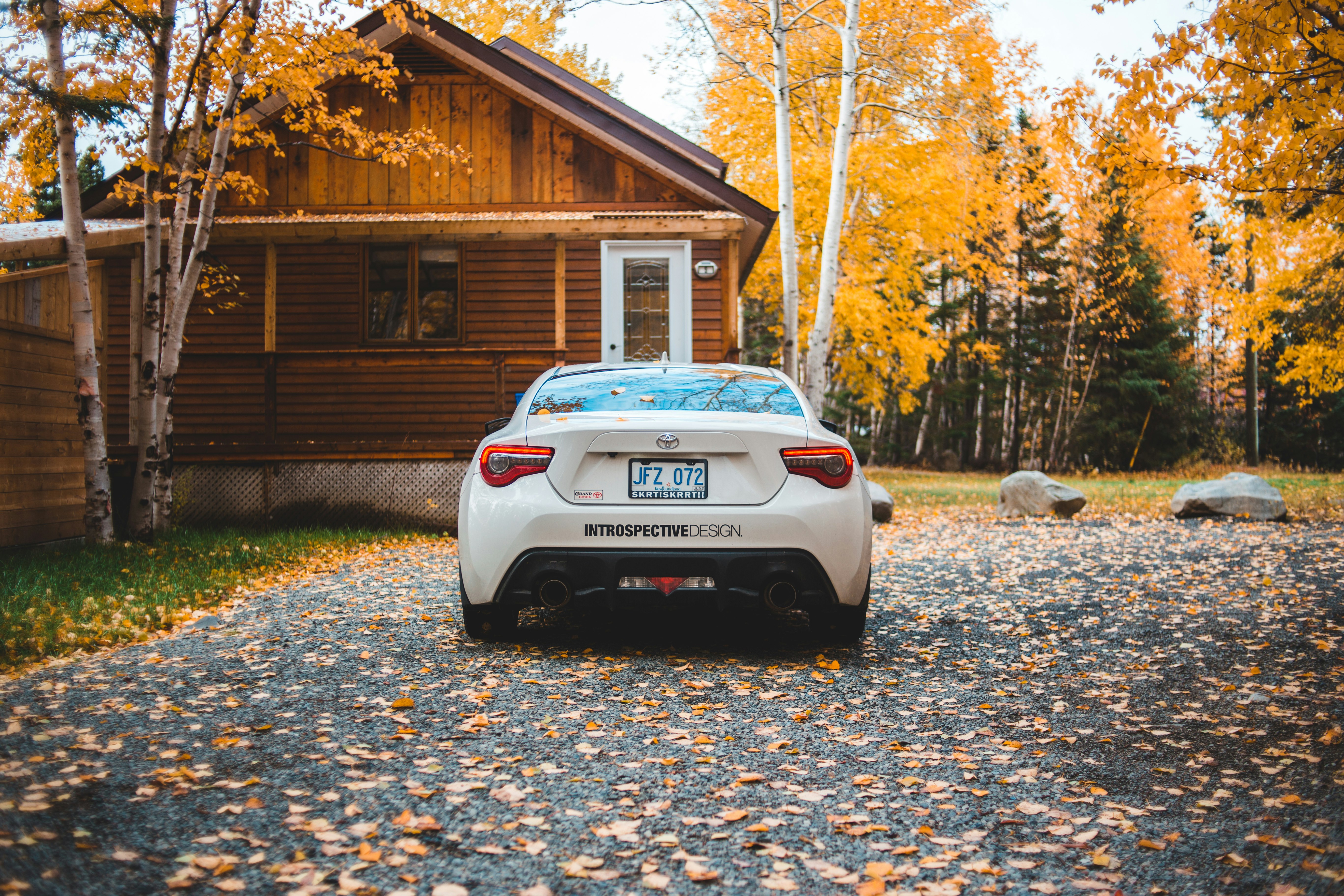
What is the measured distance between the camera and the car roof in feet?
17.6

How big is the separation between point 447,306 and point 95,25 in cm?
553

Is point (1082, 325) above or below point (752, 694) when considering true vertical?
above

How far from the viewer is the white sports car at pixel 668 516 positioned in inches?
173

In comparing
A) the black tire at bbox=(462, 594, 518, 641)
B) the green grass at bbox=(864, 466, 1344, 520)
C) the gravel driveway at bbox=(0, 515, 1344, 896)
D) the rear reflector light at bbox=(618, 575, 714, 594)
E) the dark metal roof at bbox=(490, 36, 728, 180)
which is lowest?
the green grass at bbox=(864, 466, 1344, 520)

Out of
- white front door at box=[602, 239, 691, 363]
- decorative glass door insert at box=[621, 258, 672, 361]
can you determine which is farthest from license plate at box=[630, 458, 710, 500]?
decorative glass door insert at box=[621, 258, 672, 361]

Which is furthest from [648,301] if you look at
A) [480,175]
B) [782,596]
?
[782,596]

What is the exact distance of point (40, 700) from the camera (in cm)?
391

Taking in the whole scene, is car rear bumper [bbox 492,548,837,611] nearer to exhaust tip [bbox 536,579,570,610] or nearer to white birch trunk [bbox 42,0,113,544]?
exhaust tip [bbox 536,579,570,610]

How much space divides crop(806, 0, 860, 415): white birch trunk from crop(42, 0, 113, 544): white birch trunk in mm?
9194

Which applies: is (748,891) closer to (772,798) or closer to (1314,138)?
(772,798)

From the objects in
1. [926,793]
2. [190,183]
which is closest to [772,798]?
[926,793]

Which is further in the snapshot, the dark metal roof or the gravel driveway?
the dark metal roof

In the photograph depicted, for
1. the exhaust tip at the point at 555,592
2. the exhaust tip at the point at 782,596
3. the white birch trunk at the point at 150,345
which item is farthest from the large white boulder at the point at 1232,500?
the white birch trunk at the point at 150,345

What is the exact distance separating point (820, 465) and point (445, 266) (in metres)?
9.69
